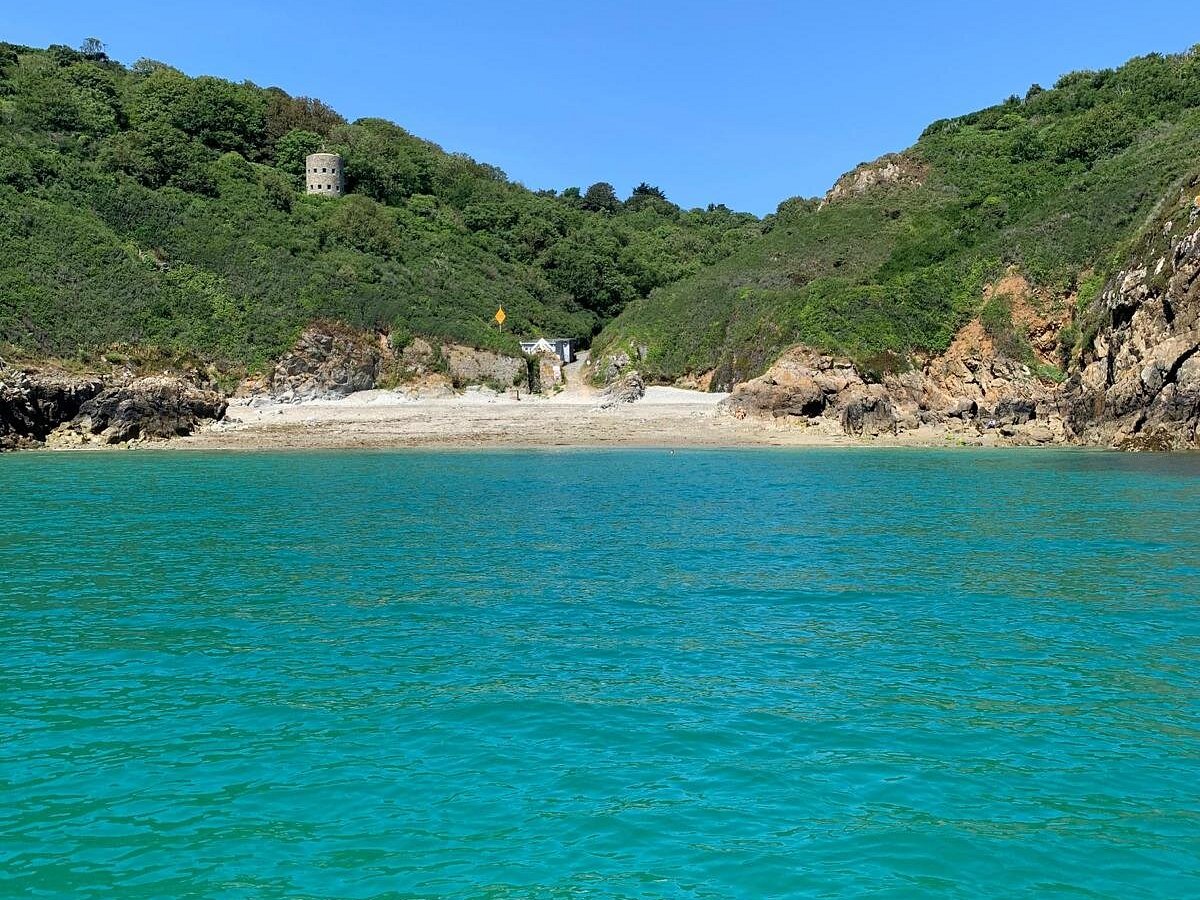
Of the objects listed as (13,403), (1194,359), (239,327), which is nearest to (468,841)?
(1194,359)

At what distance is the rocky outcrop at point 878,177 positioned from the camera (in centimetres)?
7400

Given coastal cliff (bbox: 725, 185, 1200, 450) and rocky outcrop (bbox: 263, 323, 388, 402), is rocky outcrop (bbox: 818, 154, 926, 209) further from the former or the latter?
rocky outcrop (bbox: 263, 323, 388, 402)

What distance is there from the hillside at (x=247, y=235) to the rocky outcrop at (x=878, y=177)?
717 inches

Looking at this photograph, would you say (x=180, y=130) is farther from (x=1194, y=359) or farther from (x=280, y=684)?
(x=280, y=684)

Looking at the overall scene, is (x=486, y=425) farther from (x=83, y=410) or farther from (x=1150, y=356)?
(x=1150, y=356)

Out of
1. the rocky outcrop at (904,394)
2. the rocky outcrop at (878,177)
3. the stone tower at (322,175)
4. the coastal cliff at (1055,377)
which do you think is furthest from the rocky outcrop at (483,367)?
the stone tower at (322,175)

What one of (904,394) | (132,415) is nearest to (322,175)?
(132,415)

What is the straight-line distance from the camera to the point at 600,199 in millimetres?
130500

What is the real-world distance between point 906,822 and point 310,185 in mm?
88612

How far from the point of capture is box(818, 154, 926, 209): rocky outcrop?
243ft

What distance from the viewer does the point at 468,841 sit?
23.5 feet

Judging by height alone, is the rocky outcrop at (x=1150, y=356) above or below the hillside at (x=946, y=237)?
below

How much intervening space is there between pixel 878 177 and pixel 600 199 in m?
60.6

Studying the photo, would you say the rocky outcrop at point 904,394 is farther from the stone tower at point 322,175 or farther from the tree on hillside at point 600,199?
the tree on hillside at point 600,199
